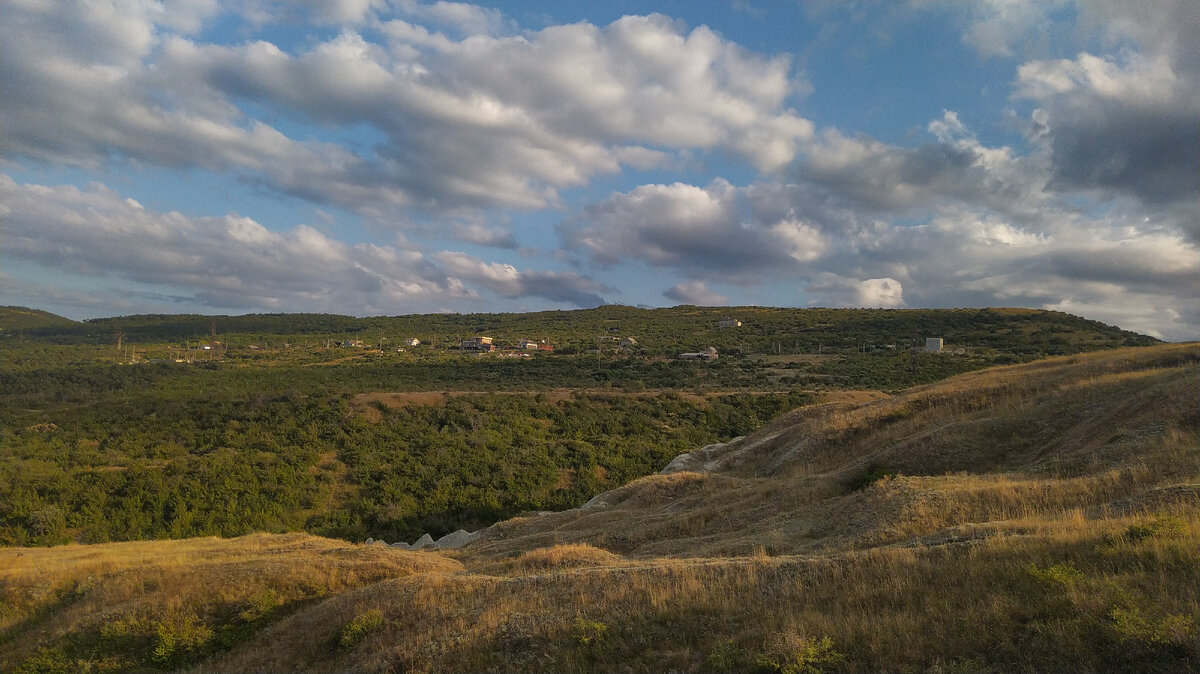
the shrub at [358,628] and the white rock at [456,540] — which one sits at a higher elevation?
the shrub at [358,628]

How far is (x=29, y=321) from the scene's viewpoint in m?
143

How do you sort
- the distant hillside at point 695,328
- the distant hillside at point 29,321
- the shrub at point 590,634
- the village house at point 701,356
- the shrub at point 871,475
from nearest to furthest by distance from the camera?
the shrub at point 590,634, the shrub at point 871,475, the village house at point 701,356, the distant hillside at point 695,328, the distant hillside at point 29,321

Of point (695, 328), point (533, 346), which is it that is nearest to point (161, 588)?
point (533, 346)

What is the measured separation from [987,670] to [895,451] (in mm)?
13955

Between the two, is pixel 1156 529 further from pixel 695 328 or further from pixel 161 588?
pixel 695 328

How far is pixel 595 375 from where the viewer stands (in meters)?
72.2

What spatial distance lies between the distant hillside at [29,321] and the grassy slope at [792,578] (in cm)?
15909

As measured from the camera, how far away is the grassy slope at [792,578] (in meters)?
5.84

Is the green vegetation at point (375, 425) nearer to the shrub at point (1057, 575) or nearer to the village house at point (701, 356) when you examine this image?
the village house at point (701, 356)

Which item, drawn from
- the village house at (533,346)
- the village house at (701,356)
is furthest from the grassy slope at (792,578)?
the village house at (533,346)

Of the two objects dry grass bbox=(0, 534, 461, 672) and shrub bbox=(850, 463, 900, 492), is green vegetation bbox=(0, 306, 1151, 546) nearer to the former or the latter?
dry grass bbox=(0, 534, 461, 672)

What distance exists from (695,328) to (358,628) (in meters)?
118

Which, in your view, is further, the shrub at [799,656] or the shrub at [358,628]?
the shrub at [358,628]

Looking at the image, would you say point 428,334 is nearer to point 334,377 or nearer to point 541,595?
point 334,377
